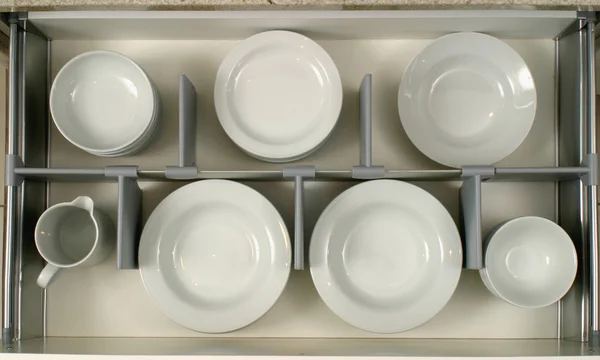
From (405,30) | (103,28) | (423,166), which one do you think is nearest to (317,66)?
(405,30)

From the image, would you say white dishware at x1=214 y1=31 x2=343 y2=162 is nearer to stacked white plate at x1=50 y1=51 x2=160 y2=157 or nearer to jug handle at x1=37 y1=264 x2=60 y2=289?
stacked white plate at x1=50 y1=51 x2=160 y2=157

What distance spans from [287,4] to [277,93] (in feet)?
0.57

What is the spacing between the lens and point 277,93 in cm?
100

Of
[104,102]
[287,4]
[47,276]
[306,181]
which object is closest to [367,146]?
[306,181]

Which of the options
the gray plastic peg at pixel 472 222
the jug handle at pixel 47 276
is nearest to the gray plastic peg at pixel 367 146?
the gray plastic peg at pixel 472 222

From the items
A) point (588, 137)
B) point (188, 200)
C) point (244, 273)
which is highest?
point (588, 137)

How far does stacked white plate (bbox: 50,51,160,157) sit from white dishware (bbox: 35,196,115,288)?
120 millimetres

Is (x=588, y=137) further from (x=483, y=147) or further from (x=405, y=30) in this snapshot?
(x=405, y=30)

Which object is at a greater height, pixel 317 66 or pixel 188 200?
pixel 317 66

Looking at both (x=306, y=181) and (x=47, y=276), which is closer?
(x=47, y=276)

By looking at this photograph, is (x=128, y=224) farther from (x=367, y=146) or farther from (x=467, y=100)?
(x=467, y=100)

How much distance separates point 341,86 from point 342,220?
0.25 meters

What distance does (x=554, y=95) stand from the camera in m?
1.04

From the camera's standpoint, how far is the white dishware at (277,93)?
0.97m
